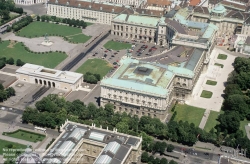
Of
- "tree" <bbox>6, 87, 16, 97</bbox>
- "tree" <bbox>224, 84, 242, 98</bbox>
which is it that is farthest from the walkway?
"tree" <bbox>6, 87, 16, 97</bbox>

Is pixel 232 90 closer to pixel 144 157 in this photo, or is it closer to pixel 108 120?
pixel 108 120

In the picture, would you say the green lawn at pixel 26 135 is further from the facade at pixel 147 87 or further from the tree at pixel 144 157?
the tree at pixel 144 157

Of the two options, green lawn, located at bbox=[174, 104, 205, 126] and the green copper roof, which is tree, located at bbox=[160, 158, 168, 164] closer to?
the green copper roof

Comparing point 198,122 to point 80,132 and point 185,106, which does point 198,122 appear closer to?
point 185,106

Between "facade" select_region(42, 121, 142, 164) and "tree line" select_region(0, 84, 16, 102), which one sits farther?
"tree line" select_region(0, 84, 16, 102)

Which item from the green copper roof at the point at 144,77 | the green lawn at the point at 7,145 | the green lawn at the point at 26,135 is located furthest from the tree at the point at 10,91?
the green copper roof at the point at 144,77
